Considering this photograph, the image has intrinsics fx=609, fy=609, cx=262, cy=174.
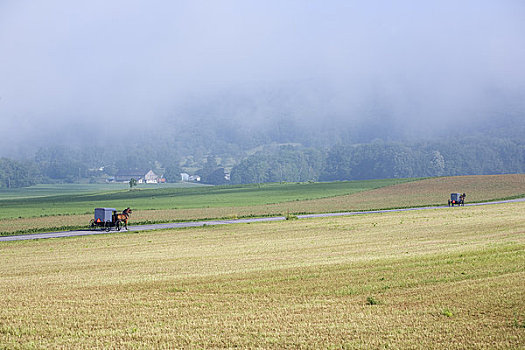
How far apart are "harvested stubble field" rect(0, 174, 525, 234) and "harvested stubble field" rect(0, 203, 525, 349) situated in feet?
93.2

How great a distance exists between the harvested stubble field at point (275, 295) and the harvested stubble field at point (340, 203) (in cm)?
2840

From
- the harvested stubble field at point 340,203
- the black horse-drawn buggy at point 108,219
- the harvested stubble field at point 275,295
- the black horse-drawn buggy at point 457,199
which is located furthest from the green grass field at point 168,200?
the harvested stubble field at point 275,295

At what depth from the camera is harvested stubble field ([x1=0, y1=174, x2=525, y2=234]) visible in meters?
66.2

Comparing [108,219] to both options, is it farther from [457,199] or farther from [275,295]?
[457,199]

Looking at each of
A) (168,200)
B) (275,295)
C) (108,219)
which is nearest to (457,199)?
(108,219)

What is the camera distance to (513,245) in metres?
30.6

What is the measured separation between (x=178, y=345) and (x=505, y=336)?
8.02 meters

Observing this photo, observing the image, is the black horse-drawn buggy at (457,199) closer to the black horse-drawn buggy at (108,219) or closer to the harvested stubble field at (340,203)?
the harvested stubble field at (340,203)

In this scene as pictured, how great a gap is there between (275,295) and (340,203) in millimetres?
70553

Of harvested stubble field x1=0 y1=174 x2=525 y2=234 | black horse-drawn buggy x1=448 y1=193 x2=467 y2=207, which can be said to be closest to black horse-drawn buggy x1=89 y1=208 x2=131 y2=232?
harvested stubble field x1=0 y1=174 x2=525 y2=234

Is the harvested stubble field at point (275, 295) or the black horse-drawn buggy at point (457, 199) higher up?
the black horse-drawn buggy at point (457, 199)

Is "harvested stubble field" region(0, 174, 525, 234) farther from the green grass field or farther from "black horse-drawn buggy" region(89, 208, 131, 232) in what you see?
"black horse-drawn buggy" region(89, 208, 131, 232)

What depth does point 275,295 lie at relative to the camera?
20.5 m

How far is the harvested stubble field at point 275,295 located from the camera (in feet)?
50.4
